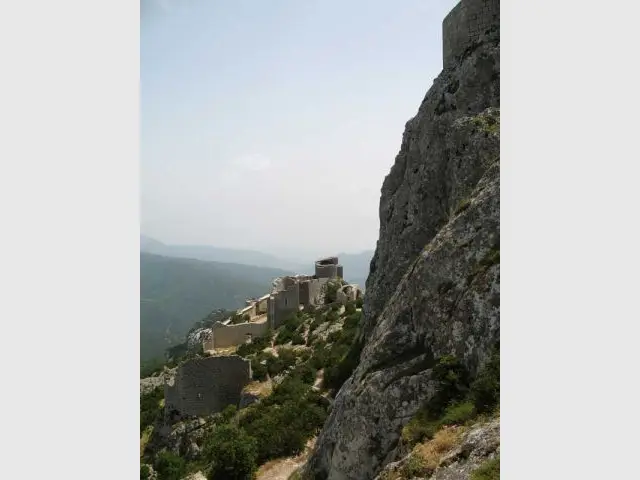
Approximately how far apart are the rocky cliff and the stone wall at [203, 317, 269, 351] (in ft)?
68.5

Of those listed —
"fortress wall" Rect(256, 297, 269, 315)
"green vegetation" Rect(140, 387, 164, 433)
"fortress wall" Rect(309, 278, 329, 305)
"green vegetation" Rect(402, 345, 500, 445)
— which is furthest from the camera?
"fortress wall" Rect(256, 297, 269, 315)

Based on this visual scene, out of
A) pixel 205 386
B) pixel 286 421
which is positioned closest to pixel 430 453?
pixel 286 421

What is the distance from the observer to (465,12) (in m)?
18.6

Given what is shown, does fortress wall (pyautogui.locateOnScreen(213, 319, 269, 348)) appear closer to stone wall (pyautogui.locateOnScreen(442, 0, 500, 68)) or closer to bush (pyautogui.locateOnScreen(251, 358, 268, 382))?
bush (pyautogui.locateOnScreen(251, 358, 268, 382))

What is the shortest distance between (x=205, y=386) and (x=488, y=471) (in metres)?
20.4

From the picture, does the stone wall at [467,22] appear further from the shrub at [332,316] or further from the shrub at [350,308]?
the shrub at [332,316]

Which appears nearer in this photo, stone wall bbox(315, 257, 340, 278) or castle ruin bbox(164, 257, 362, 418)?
castle ruin bbox(164, 257, 362, 418)

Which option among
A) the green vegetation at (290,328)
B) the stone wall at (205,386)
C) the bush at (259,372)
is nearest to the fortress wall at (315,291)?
the green vegetation at (290,328)

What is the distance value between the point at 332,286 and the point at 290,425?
21.2 metres

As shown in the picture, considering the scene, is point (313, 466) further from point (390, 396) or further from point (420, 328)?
point (420, 328)

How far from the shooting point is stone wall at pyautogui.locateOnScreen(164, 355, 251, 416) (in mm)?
24730

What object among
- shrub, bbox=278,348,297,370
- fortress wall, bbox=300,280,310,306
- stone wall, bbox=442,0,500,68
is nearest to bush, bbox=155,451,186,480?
shrub, bbox=278,348,297,370

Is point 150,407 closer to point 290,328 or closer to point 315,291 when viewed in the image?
point 290,328

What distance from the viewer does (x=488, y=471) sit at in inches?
273
